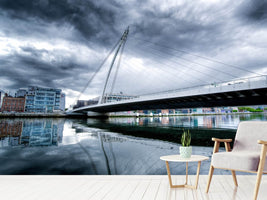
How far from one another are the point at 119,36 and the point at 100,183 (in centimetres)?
3151

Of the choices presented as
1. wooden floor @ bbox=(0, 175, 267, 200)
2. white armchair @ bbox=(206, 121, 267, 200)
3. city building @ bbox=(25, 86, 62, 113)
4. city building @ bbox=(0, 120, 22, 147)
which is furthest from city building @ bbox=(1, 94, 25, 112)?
white armchair @ bbox=(206, 121, 267, 200)

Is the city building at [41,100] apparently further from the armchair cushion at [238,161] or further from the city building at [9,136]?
the armchair cushion at [238,161]

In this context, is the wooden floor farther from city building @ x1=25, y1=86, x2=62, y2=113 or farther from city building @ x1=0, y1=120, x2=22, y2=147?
city building @ x1=25, y1=86, x2=62, y2=113

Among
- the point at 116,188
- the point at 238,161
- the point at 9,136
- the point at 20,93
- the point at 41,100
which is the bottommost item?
the point at 9,136

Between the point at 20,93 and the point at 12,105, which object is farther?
the point at 20,93

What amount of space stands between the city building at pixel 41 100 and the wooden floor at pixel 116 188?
70393mm

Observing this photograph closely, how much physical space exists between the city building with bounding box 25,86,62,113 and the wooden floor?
70393mm

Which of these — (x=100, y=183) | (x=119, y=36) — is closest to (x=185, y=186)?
(x=100, y=183)

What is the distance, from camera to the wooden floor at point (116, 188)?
73.0 inches

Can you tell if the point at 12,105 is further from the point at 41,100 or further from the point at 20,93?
the point at 20,93

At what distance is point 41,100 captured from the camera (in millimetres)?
68250

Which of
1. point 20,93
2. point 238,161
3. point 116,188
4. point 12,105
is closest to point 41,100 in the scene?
point 12,105

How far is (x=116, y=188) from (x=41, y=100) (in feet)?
247

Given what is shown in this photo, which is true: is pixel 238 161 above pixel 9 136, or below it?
above
